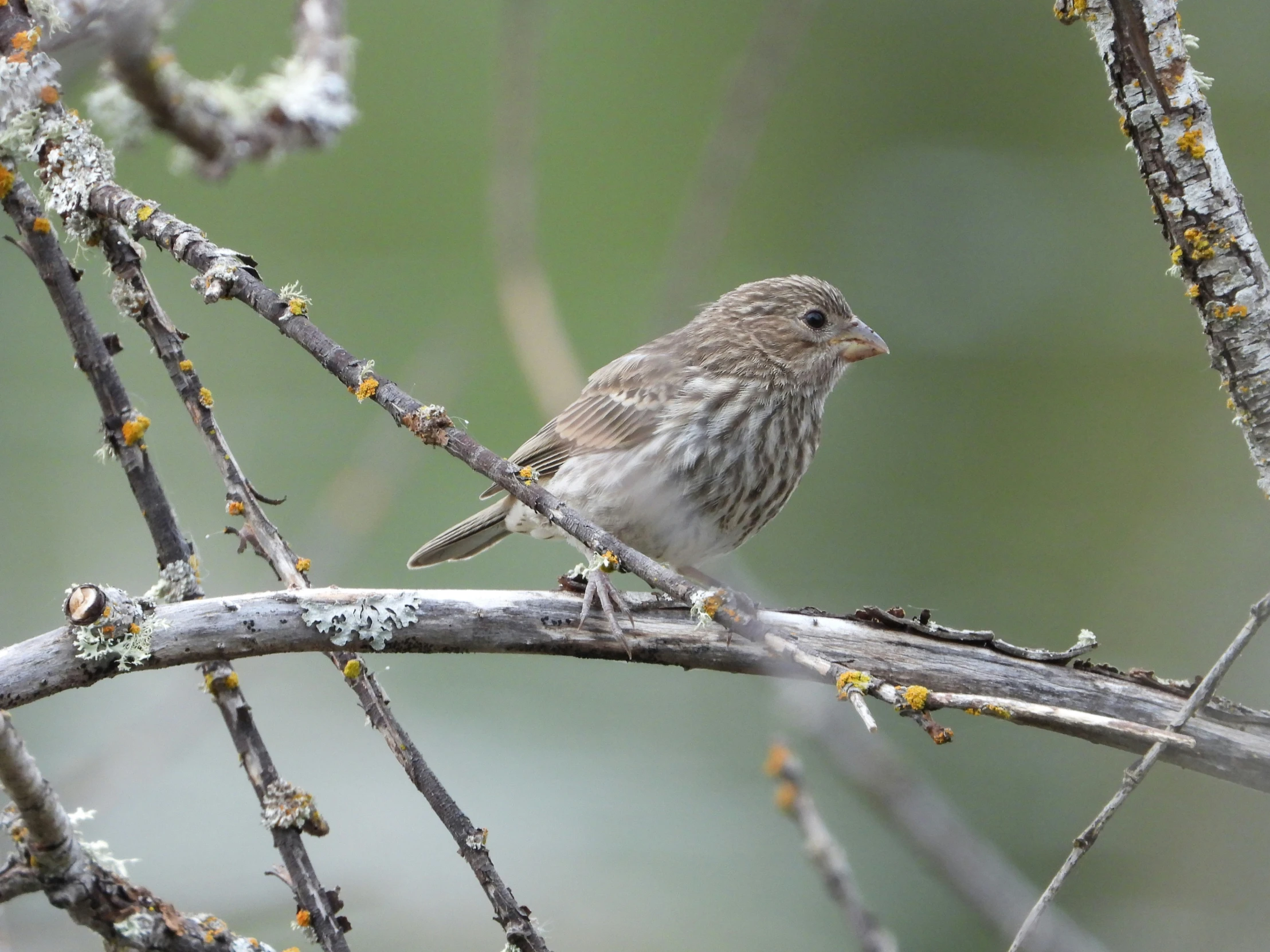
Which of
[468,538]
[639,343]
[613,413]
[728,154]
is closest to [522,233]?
[728,154]

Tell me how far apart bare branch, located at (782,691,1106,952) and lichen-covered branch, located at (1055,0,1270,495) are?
102 centimetres

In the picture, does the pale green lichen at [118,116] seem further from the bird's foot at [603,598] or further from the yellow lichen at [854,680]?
the yellow lichen at [854,680]

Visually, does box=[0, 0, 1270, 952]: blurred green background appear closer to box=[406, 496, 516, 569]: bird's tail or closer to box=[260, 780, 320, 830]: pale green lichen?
box=[406, 496, 516, 569]: bird's tail

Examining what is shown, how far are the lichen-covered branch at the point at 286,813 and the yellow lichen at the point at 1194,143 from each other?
6.64 feet

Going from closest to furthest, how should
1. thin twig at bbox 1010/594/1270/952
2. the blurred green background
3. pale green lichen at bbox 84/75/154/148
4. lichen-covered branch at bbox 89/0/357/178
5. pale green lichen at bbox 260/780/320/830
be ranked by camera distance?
thin twig at bbox 1010/594/1270/952
pale green lichen at bbox 260/780/320/830
lichen-covered branch at bbox 89/0/357/178
pale green lichen at bbox 84/75/154/148
the blurred green background

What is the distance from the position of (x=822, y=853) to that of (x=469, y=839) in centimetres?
82

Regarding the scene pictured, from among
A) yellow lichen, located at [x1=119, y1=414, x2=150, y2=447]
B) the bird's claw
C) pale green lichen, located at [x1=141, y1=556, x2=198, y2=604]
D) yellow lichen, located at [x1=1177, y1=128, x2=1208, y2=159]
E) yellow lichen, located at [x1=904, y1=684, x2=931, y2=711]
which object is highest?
yellow lichen, located at [x1=119, y1=414, x2=150, y2=447]

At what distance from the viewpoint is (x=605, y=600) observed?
2512mm

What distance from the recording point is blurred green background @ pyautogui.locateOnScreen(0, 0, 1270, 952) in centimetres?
557

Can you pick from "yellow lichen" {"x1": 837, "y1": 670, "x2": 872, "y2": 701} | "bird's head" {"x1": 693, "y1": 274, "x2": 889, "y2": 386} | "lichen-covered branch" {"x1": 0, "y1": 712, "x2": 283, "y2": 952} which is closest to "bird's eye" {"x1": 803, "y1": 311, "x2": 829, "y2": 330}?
"bird's head" {"x1": 693, "y1": 274, "x2": 889, "y2": 386}

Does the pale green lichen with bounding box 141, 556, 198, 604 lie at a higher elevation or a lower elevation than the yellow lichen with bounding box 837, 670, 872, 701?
higher

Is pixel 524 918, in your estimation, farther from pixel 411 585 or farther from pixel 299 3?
pixel 411 585

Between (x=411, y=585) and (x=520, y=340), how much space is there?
3.06 metres

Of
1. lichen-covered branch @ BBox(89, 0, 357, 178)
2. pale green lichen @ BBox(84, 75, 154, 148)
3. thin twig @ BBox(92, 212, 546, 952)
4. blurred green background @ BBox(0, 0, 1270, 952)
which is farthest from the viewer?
blurred green background @ BBox(0, 0, 1270, 952)
